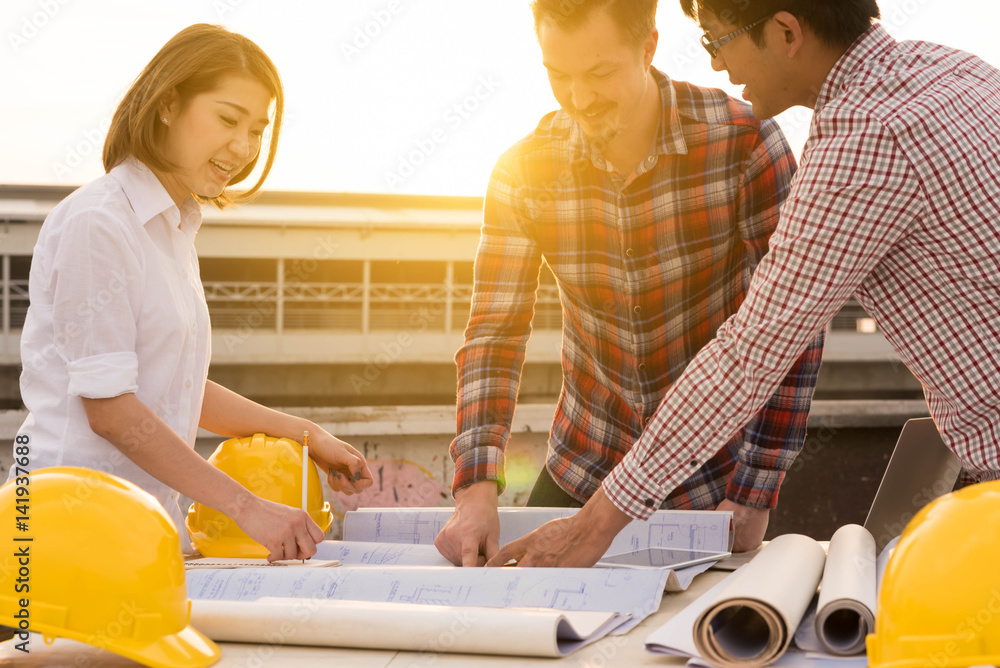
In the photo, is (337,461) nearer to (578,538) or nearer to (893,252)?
(578,538)

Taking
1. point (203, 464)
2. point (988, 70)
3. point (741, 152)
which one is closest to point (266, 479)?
point (203, 464)

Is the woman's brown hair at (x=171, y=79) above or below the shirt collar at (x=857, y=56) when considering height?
below

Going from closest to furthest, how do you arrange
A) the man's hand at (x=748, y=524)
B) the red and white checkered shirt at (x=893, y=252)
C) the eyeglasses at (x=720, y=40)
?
the red and white checkered shirt at (x=893, y=252) < the eyeglasses at (x=720, y=40) < the man's hand at (x=748, y=524)

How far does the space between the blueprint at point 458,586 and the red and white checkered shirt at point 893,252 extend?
0.80 feet

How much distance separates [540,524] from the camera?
→ 2217 mm

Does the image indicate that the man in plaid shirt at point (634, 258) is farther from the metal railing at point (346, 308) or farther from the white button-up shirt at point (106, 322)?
the metal railing at point (346, 308)

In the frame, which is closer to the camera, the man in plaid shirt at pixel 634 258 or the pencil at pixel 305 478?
the pencil at pixel 305 478

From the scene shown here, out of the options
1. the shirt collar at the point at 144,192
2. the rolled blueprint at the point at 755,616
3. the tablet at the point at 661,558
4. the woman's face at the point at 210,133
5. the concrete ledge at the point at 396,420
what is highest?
the woman's face at the point at 210,133

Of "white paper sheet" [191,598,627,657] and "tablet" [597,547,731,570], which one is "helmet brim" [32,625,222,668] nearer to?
"white paper sheet" [191,598,627,657]

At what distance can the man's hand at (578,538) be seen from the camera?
1.68 m

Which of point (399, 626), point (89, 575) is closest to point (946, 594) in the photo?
point (399, 626)

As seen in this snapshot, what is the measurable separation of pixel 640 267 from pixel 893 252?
948 millimetres

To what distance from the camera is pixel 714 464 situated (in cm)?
252

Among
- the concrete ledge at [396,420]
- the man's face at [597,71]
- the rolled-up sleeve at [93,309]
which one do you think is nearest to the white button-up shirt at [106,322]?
the rolled-up sleeve at [93,309]
